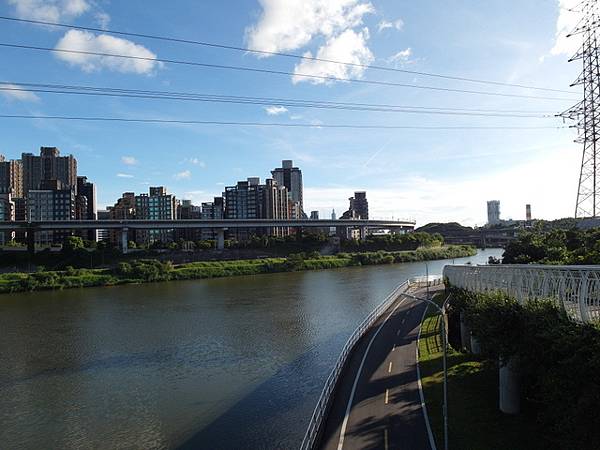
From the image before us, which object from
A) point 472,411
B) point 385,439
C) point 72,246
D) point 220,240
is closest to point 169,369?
point 385,439

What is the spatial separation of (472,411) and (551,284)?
20.6 ft

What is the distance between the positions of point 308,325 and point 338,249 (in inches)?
3555

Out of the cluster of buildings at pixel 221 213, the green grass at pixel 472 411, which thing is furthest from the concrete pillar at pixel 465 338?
the cluster of buildings at pixel 221 213

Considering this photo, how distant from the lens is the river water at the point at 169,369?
21.3 metres

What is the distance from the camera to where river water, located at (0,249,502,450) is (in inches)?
840

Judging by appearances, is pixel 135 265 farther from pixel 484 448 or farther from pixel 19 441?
pixel 484 448

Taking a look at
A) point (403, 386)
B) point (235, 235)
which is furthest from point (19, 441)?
point (235, 235)

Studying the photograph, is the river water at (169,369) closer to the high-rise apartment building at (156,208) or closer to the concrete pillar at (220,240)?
the concrete pillar at (220,240)

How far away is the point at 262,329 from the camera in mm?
41031

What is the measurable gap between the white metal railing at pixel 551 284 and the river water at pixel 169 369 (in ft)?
35.8

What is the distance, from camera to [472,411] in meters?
19.9

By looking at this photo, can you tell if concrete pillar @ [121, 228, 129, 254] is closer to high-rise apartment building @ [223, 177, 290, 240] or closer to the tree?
the tree

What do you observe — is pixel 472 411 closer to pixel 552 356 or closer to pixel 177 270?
pixel 552 356

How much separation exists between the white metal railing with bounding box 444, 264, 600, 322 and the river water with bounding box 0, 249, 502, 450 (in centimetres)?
1092
